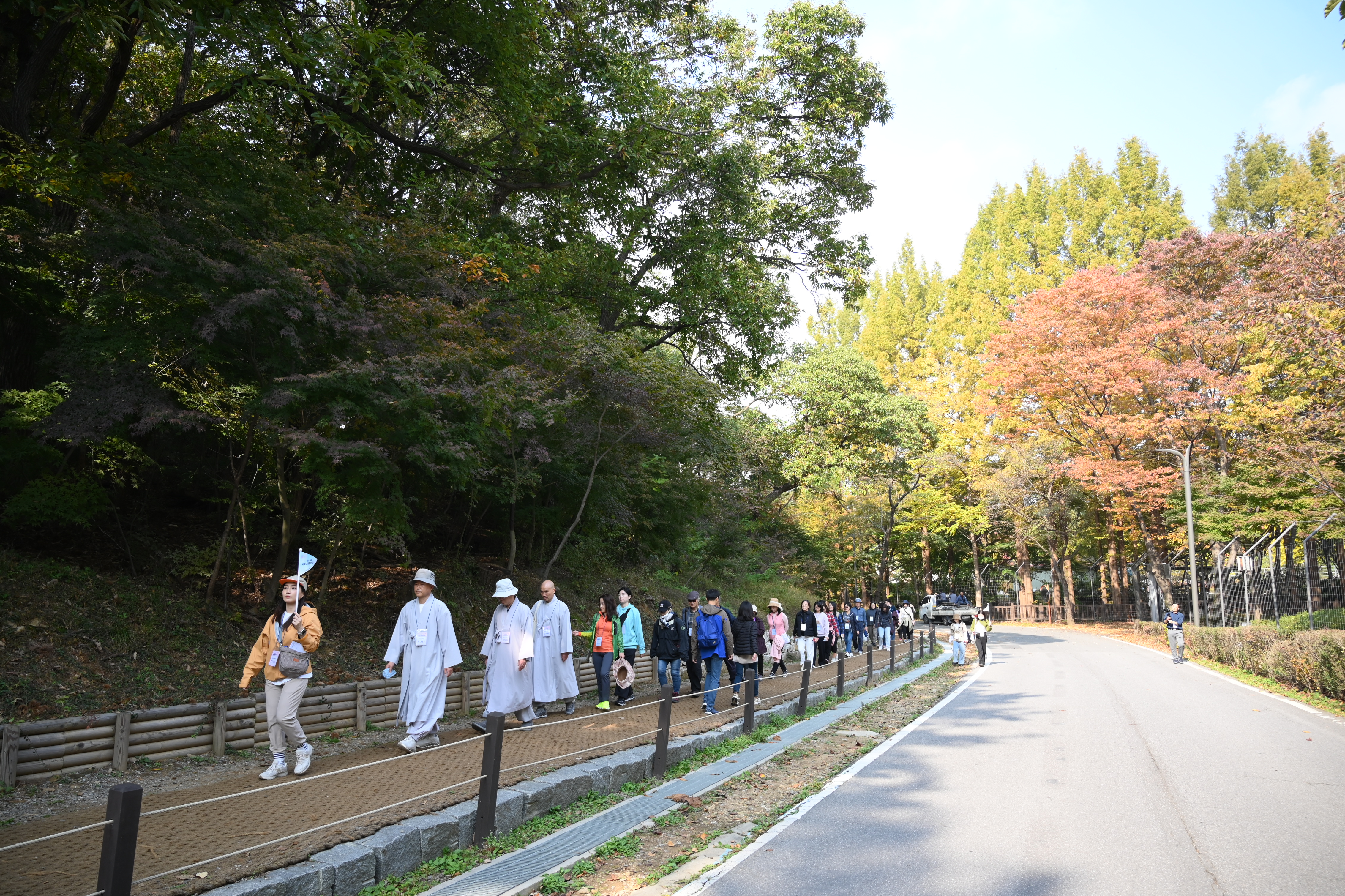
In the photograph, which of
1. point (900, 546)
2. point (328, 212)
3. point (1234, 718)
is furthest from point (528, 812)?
point (900, 546)

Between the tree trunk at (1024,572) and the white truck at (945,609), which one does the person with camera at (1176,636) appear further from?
the tree trunk at (1024,572)

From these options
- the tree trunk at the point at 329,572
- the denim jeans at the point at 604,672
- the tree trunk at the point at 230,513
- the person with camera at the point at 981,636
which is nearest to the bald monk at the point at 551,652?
the denim jeans at the point at 604,672

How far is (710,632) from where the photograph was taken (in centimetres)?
1169

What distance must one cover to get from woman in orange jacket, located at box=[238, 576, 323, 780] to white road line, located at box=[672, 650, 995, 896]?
363 cm

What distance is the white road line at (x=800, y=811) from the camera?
5016 millimetres

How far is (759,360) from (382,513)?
12232 mm

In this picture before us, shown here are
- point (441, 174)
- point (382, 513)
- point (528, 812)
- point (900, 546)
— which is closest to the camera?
point (528, 812)

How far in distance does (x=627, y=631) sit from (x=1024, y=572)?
144 ft

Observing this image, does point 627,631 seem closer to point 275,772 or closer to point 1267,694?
point 275,772

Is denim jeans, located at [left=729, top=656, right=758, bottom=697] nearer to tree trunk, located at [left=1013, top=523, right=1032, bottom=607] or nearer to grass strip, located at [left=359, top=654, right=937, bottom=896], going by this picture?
grass strip, located at [left=359, top=654, right=937, bottom=896]

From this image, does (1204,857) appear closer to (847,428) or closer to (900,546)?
(847,428)

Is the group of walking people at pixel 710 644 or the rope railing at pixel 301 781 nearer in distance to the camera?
the rope railing at pixel 301 781

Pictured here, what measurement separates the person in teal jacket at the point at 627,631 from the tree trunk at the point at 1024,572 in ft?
127

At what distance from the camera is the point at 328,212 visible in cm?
972
